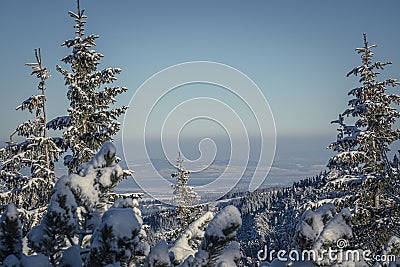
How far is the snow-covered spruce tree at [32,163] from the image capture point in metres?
13.0

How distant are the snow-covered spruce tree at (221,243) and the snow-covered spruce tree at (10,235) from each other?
3.76 feet

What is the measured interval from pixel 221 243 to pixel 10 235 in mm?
1408

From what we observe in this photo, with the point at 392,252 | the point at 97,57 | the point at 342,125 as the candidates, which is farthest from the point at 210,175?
the point at 392,252

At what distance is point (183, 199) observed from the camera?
885 inches

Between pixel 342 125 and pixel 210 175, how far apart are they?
28.0ft

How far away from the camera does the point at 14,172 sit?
14.5 metres

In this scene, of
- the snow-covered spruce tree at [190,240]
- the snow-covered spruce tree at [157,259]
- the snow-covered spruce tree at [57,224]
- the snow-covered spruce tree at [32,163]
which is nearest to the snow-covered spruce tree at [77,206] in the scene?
the snow-covered spruce tree at [57,224]

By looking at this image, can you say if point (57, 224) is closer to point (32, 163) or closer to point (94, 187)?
point (94, 187)

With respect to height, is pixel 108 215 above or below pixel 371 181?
above

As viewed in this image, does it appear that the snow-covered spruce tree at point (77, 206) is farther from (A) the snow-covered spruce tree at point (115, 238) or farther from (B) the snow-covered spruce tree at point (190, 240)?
(B) the snow-covered spruce tree at point (190, 240)

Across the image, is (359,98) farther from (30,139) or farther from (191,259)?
(191,259)

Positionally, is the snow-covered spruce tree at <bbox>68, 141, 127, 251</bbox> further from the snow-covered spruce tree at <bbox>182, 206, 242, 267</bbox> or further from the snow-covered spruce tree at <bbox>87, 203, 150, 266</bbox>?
the snow-covered spruce tree at <bbox>182, 206, 242, 267</bbox>

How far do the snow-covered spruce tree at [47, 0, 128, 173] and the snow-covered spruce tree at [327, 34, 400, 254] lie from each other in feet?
29.8

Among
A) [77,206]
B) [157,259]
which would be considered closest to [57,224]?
[77,206]
